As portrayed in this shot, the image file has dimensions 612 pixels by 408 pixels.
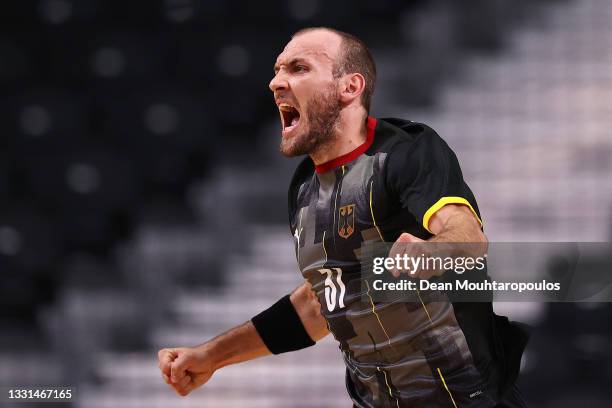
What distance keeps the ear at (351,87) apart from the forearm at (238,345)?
0.64 metres

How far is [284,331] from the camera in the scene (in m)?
2.31

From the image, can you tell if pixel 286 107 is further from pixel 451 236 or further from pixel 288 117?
pixel 451 236

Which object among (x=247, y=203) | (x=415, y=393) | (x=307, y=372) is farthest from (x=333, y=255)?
(x=247, y=203)

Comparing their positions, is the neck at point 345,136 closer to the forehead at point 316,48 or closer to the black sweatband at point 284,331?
the forehead at point 316,48

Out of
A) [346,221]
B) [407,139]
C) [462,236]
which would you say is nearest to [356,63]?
[407,139]

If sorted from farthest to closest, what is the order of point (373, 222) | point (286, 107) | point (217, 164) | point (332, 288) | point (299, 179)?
point (217, 164) < point (299, 179) < point (286, 107) < point (332, 288) < point (373, 222)

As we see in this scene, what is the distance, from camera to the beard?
2.07 m

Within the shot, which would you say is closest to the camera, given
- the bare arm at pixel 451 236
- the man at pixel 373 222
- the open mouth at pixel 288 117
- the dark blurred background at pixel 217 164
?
the bare arm at pixel 451 236

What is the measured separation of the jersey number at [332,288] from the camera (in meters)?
2.02

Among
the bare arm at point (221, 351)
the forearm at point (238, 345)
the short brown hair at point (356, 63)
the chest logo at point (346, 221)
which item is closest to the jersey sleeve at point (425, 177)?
the chest logo at point (346, 221)

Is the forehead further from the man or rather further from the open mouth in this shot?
the open mouth

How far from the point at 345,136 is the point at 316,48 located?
0.21 m

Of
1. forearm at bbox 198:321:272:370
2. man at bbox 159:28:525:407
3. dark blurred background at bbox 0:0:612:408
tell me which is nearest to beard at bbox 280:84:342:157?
man at bbox 159:28:525:407

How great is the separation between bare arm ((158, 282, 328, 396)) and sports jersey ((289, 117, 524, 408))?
0.23 meters
